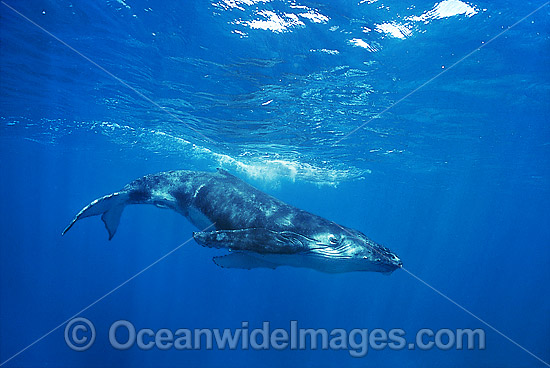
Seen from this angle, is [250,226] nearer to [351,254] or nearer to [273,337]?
[351,254]

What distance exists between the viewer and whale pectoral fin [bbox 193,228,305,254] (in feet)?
14.3

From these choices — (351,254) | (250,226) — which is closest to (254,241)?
(250,226)

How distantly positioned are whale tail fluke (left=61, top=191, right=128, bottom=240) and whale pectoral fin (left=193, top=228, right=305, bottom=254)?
3.66 metres

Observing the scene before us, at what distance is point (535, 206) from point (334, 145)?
40.1m

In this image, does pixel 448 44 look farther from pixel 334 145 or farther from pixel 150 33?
pixel 334 145

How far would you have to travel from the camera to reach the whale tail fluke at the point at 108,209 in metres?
6.90

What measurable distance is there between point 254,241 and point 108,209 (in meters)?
5.07

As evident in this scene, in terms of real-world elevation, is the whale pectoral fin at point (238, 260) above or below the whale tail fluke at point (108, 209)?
below

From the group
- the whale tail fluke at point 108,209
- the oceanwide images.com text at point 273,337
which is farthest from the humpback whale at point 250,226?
the oceanwide images.com text at point 273,337

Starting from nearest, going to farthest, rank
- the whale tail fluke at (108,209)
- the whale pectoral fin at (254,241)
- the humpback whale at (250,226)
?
the whale pectoral fin at (254,241)
the humpback whale at (250,226)
the whale tail fluke at (108,209)

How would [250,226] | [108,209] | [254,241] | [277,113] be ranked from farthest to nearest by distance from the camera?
[277,113]
[108,209]
[250,226]
[254,241]

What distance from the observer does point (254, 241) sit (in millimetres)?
4383

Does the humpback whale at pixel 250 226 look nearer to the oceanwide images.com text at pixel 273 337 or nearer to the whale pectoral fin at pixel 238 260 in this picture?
the whale pectoral fin at pixel 238 260

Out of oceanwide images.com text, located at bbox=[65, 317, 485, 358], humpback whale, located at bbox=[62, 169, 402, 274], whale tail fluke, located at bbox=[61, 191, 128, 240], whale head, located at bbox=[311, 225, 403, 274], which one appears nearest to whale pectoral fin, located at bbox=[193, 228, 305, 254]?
humpback whale, located at bbox=[62, 169, 402, 274]
